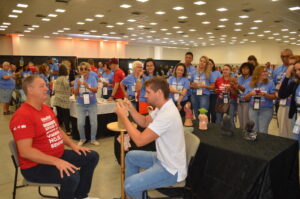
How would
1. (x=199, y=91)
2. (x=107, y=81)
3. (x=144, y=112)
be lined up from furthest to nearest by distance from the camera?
(x=107, y=81), (x=199, y=91), (x=144, y=112)

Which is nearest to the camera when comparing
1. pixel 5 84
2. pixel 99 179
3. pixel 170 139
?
pixel 170 139

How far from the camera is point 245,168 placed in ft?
6.33

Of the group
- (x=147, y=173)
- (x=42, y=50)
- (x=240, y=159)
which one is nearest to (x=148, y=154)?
(x=147, y=173)

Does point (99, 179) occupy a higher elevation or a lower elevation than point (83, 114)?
lower

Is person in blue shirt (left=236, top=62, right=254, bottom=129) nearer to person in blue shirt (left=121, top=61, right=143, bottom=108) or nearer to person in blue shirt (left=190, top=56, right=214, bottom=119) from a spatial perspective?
person in blue shirt (left=190, top=56, right=214, bottom=119)

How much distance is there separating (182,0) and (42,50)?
A: 14.2 metres

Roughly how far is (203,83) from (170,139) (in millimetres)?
3060

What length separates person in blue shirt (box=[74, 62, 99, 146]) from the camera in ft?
12.9

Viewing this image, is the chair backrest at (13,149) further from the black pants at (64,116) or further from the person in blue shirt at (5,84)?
the person in blue shirt at (5,84)

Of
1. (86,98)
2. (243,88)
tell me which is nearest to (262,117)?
(243,88)

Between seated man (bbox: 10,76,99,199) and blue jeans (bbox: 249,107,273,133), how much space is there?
106 inches

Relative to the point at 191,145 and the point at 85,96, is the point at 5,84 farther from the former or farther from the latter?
the point at 191,145

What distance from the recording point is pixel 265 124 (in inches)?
136

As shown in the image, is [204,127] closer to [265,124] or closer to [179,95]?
[265,124]
